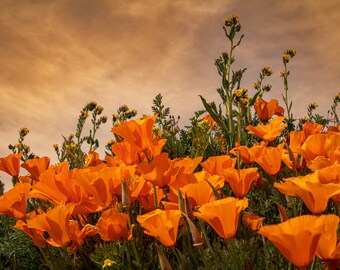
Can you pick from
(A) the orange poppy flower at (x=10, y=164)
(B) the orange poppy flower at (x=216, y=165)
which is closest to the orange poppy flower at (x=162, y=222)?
(B) the orange poppy flower at (x=216, y=165)

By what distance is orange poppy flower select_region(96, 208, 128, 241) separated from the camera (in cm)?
157

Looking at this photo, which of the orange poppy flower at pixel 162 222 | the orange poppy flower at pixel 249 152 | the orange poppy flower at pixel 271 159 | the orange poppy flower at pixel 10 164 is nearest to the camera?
the orange poppy flower at pixel 162 222

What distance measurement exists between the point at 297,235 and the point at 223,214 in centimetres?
33

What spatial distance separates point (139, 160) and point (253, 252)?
0.85 meters

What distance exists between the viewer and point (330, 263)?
3.51 ft

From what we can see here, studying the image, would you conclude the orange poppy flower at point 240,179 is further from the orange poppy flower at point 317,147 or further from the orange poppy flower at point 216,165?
the orange poppy flower at point 317,147

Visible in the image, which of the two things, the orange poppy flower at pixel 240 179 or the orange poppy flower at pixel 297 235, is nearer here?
the orange poppy flower at pixel 297 235

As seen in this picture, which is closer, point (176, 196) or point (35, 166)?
point (176, 196)

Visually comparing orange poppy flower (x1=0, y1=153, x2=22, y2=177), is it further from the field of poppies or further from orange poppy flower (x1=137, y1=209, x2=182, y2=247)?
orange poppy flower (x1=137, y1=209, x2=182, y2=247)

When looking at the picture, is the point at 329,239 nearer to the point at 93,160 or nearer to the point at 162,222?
the point at 162,222

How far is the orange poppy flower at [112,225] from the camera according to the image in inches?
62.0

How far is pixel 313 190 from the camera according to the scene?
3.81 feet

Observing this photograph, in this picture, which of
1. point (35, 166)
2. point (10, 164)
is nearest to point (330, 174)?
point (35, 166)

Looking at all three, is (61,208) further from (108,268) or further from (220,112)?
(220,112)
